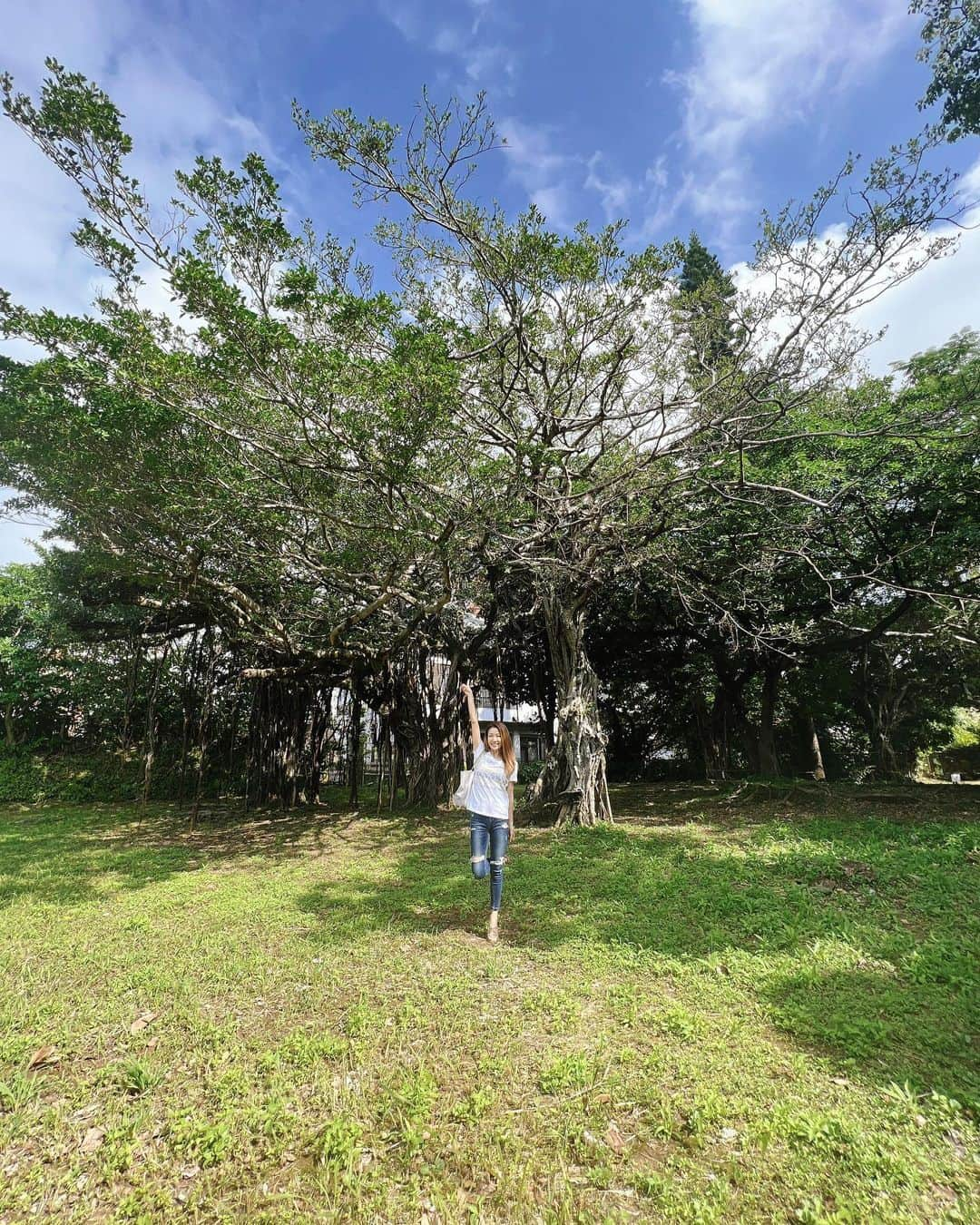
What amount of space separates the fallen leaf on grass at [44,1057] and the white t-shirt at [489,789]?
2.16 metres

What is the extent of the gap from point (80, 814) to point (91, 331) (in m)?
7.19

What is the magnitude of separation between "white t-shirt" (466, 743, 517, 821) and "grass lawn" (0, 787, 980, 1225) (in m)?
0.81

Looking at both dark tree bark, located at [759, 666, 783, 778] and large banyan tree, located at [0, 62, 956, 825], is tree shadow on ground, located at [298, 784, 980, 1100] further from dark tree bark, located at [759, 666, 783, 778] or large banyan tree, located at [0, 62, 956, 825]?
dark tree bark, located at [759, 666, 783, 778]

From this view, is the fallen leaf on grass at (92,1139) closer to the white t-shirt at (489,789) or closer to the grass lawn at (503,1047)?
the grass lawn at (503,1047)

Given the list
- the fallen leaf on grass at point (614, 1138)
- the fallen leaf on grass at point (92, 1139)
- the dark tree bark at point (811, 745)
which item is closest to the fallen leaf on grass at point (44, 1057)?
the fallen leaf on grass at point (92, 1139)

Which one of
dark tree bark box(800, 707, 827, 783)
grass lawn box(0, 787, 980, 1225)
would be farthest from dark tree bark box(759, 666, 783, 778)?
grass lawn box(0, 787, 980, 1225)

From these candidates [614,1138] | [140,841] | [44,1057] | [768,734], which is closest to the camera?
[614,1138]

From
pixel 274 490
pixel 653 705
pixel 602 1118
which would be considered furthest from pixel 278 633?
pixel 653 705

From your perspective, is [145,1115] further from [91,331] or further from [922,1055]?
[91,331]

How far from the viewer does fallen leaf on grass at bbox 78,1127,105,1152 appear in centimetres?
193

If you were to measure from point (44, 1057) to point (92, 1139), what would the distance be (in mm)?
661

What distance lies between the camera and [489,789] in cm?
371

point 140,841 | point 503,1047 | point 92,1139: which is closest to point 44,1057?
point 92,1139

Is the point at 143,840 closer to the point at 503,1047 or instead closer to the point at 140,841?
the point at 140,841
